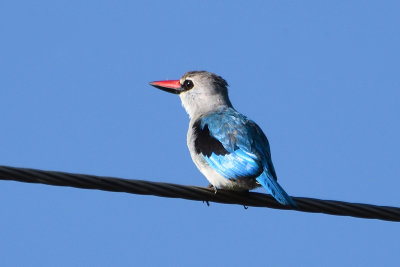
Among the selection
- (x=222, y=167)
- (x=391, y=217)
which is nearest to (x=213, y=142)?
(x=222, y=167)

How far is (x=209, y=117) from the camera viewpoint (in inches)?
290

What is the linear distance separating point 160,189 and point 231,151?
160cm

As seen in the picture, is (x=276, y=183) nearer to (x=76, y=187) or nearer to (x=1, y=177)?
(x=76, y=187)

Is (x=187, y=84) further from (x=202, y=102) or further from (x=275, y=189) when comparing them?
(x=275, y=189)

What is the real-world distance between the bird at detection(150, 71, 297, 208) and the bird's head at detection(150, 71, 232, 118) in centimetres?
9

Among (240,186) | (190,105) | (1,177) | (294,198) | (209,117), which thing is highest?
(190,105)

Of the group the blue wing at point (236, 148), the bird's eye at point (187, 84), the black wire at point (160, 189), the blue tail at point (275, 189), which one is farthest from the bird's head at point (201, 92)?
the black wire at point (160, 189)

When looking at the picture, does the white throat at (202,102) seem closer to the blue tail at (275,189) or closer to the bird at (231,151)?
the bird at (231,151)

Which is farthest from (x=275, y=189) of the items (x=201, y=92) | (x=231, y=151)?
(x=201, y=92)

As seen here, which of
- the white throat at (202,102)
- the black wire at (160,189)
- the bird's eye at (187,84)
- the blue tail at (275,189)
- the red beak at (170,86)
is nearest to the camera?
the black wire at (160,189)

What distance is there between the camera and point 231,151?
6.53m

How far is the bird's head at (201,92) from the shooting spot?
831cm

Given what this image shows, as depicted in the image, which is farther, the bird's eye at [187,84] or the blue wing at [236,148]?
the bird's eye at [187,84]

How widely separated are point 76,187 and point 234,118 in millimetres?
2696
